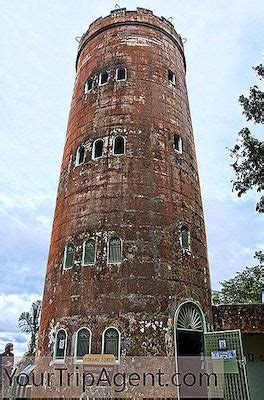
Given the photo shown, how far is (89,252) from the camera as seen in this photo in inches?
686

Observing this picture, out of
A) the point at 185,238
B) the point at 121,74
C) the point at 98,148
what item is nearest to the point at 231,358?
the point at 185,238

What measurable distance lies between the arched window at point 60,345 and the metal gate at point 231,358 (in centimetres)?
578

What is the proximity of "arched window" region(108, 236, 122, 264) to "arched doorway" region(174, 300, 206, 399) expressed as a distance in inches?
127

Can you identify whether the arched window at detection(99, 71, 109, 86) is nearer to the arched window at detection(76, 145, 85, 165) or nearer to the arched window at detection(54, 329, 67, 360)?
the arched window at detection(76, 145, 85, 165)

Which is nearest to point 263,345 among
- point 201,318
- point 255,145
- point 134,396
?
point 201,318

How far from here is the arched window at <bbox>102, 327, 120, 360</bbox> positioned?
605 inches

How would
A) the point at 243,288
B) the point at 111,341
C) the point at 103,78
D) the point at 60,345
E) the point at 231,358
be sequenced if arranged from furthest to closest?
the point at 243,288, the point at 103,78, the point at 60,345, the point at 231,358, the point at 111,341

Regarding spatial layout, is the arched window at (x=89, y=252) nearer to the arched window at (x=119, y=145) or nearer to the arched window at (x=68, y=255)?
the arched window at (x=68, y=255)

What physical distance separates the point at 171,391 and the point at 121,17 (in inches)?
785

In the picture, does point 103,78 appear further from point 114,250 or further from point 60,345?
point 60,345

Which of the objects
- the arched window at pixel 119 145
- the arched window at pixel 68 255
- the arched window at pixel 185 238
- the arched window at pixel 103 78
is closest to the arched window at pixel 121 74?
the arched window at pixel 103 78

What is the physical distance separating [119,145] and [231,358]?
10.6 m

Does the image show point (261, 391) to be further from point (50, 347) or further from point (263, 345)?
point (50, 347)

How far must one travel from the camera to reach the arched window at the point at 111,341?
50.4 feet
